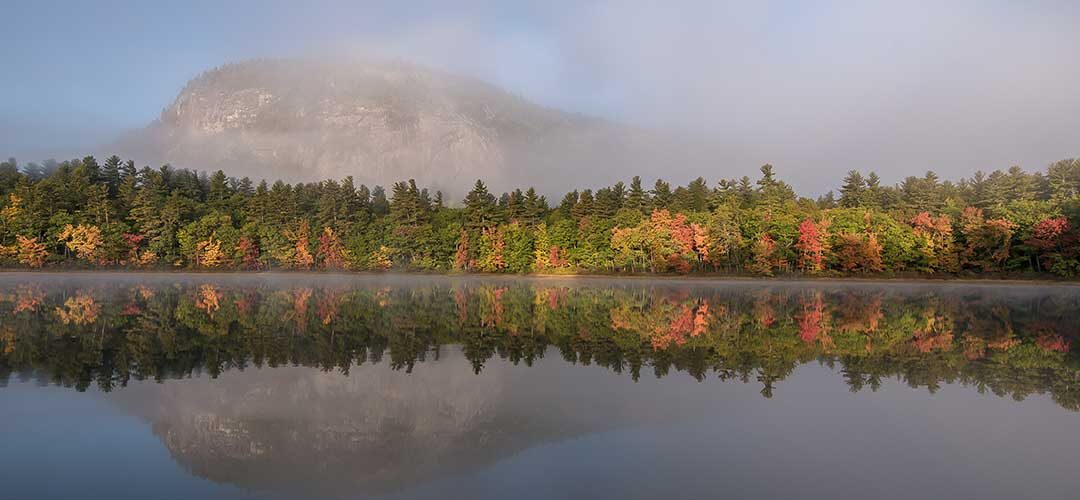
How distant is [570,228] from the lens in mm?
78000

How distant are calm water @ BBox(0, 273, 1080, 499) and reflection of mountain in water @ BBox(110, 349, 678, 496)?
0.05m

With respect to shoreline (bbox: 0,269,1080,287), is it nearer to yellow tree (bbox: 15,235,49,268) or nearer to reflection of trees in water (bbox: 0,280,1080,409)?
yellow tree (bbox: 15,235,49,268)

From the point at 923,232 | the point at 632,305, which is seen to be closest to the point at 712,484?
the point at 632,305

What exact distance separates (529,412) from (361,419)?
3.08 m

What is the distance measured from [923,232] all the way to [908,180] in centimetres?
2115

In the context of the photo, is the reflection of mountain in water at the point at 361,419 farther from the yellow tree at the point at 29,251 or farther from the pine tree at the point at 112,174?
the pine tree at the point at 112,174

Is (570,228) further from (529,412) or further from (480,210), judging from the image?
(529,412)

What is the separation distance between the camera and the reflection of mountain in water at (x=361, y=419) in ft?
27.9

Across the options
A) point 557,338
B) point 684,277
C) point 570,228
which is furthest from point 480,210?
point 557,338

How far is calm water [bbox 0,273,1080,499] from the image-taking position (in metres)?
8.16

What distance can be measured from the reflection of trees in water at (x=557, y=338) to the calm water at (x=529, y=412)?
15 centimetres

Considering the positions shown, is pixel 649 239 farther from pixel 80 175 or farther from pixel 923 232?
pixel 80 175

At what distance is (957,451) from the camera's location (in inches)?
373

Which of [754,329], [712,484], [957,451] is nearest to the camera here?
[712,484]
